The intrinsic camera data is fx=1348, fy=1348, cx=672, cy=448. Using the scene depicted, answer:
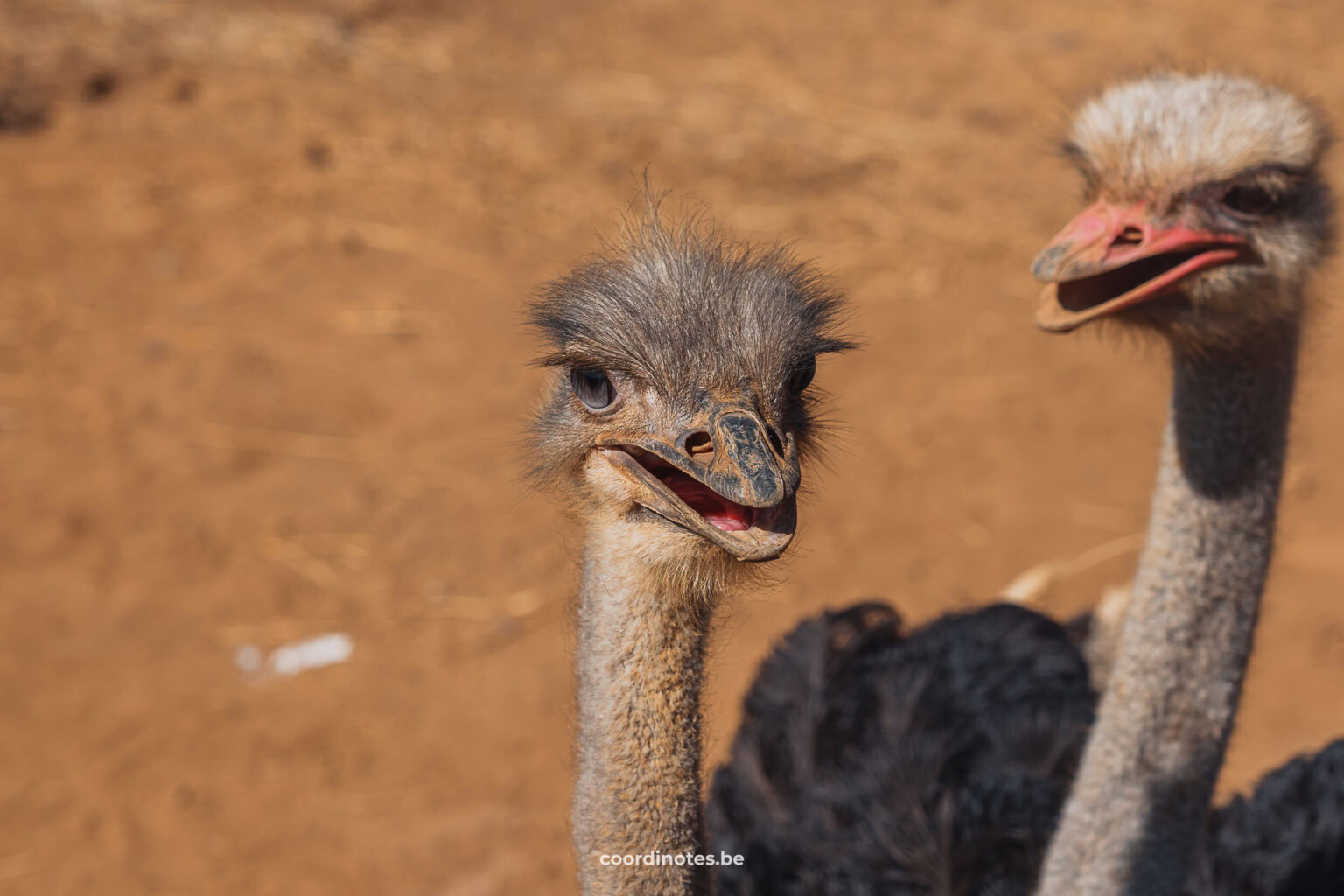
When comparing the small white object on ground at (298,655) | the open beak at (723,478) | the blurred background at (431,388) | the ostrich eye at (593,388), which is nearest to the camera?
the open beak at (723,478)

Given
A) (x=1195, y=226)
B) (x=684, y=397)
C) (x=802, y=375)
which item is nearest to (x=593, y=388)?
(x=684, y=397)

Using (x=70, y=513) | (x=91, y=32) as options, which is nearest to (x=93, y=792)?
(x=70, y=513)

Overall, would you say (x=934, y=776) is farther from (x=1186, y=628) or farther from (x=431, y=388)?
(x=431, y=388)

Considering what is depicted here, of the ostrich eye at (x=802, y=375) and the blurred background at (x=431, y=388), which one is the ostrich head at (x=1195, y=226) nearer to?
the blurred background at (x=431, y=388)

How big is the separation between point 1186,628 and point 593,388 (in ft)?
3.95

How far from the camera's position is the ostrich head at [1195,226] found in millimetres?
2182

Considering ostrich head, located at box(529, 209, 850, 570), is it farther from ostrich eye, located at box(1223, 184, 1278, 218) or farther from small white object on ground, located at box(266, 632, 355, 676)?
small white object on ground, located at box(266, 632, 355, 676)

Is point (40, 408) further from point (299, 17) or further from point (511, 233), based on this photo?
point (299, 17)

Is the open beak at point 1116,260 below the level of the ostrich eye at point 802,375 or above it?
above

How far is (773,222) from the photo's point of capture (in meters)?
6.59

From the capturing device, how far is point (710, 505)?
1557 mm

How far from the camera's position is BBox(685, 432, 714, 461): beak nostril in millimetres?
1479

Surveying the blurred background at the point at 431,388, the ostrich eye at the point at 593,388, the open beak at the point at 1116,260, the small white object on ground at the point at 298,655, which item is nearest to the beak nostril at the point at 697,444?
the ostrich eye at the point at 593,388

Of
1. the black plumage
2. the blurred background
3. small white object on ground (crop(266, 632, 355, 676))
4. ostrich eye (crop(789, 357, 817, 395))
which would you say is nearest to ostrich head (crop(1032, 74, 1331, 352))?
the blurred background
